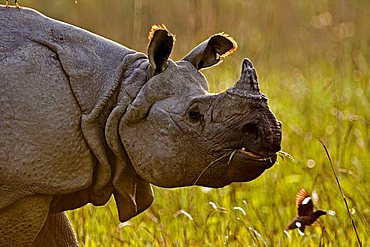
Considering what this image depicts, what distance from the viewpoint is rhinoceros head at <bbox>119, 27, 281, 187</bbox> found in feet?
13.4

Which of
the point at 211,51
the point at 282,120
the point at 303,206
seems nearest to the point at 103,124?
the point at 211,51

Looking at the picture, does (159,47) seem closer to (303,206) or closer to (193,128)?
(193,128)

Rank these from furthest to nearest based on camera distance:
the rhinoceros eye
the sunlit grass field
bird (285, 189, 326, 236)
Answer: the sunlit grass field
bird (285, 189, 326, 236)
the rhinoceros eye

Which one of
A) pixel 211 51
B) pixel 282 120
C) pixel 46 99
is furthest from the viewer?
pixel 282 120

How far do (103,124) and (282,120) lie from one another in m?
3.94

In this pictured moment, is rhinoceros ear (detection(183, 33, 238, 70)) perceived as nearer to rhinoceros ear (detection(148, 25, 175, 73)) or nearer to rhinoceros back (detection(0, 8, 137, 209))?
rhinoceros ear (detection(148, 25, 175, 73))

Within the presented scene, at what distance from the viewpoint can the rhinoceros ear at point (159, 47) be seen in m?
4.30

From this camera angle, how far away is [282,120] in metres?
8.13

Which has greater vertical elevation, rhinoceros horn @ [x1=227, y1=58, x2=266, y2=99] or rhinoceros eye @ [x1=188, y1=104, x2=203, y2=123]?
rhinoceros horn @ [x1=227, y1=58, x2=266, y2=99]

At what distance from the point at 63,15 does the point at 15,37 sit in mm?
8252

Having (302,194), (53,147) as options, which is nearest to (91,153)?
(53,147)

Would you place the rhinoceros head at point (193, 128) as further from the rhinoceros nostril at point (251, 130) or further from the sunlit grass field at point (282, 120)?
the sunlit grass field at point (282, 120)

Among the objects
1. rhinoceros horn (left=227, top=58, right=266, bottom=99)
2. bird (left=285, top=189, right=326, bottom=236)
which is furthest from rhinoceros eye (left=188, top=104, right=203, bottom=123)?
bird (left=285, top=189, right=326, bottom=236)

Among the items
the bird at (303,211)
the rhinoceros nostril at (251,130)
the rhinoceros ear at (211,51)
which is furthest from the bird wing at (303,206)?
the rhinoceros ear at (211,51)
